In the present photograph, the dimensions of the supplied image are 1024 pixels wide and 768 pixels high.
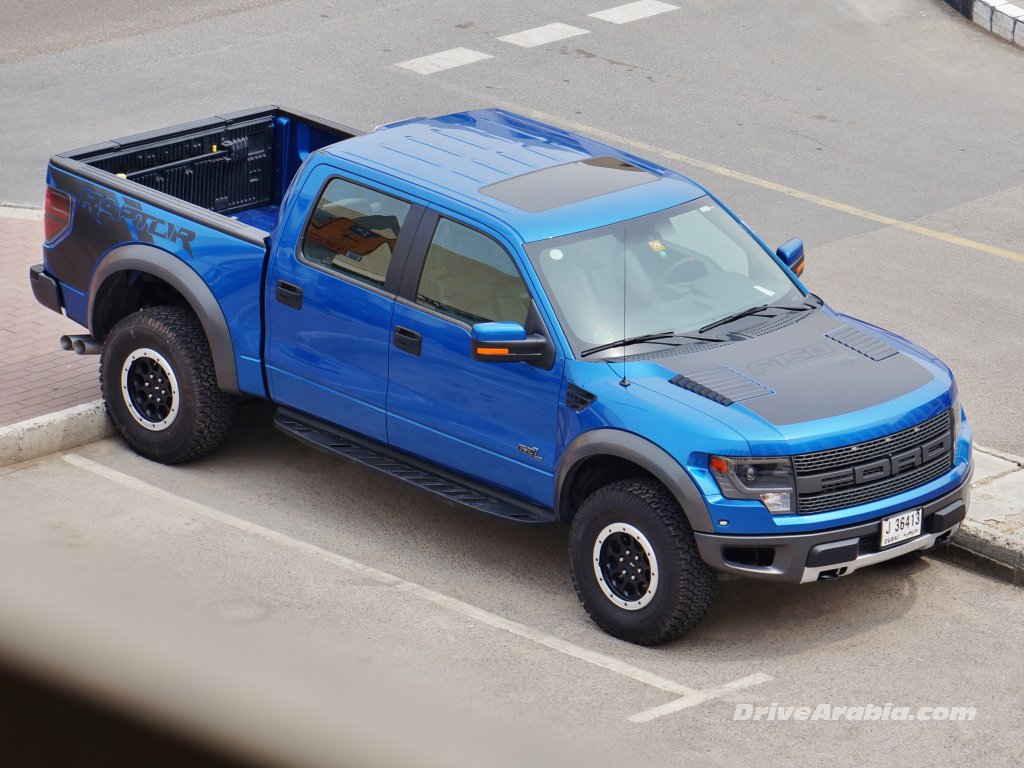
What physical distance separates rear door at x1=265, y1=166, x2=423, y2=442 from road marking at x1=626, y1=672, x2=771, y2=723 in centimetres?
192

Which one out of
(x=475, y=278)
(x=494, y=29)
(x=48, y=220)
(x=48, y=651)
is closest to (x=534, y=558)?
(x=475, y=278)

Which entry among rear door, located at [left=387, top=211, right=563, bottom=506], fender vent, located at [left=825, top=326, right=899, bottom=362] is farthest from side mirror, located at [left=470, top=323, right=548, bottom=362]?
fender vent, located at [left=825, top=326, right=899, bottom=362]

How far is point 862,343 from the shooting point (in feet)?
20.4

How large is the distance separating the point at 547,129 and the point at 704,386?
7.19 feet

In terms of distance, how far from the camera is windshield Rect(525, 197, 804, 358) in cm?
603

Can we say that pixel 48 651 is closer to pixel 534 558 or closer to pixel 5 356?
pixel 534 558

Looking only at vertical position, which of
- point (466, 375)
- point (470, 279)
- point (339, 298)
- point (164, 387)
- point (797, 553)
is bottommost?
point (164, 387)

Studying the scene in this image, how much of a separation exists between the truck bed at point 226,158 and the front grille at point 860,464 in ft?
12.3

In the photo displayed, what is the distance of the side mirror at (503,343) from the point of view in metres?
5.73

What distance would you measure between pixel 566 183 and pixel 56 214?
109 inches

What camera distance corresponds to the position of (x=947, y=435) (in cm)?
595

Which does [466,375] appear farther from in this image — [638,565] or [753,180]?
[753,180]

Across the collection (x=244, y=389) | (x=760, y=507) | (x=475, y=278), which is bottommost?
(x=244, y=389)

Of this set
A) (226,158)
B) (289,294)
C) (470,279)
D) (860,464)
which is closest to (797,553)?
(860,464)
